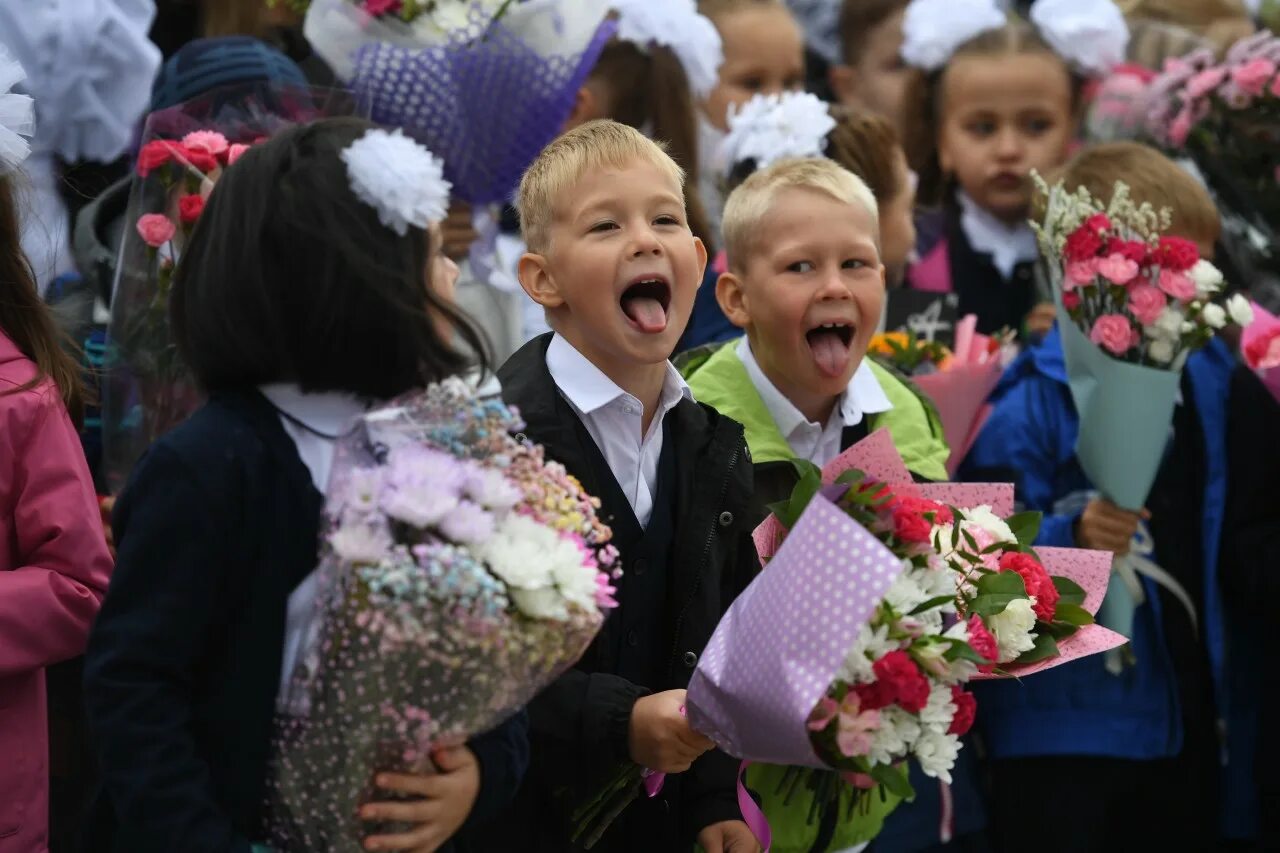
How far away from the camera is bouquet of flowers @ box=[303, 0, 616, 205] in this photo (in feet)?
14.5

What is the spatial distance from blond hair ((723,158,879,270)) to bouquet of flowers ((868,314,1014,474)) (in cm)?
74

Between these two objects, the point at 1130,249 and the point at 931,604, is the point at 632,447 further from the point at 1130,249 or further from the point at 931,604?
the point at 1130,249

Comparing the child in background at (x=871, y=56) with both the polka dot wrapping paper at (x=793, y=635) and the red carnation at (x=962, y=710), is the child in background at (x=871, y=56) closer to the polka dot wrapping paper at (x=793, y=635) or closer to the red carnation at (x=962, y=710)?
the red carnation at (x=962, y=710)

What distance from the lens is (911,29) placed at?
5.95 meters

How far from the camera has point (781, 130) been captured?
460 cm

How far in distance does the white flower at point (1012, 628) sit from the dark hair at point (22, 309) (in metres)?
1.72

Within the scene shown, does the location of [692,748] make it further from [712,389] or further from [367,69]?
[367,69]

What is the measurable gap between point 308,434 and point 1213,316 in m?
2.57

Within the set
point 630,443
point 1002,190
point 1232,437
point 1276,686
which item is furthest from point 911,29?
point 630,443

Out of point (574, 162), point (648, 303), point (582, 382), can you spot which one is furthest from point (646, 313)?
point (574, 162)

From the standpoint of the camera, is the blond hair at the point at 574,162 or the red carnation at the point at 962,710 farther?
the blond hair at the point at 574,162

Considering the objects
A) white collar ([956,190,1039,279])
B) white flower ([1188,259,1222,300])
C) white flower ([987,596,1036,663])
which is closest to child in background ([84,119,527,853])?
white flower ([987,596,1036,663])

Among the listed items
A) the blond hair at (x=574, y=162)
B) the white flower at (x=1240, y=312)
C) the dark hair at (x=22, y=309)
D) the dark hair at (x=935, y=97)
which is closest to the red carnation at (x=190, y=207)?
the dark hair at (x=22, y=309)

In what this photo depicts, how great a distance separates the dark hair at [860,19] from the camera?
6598 millimetres
